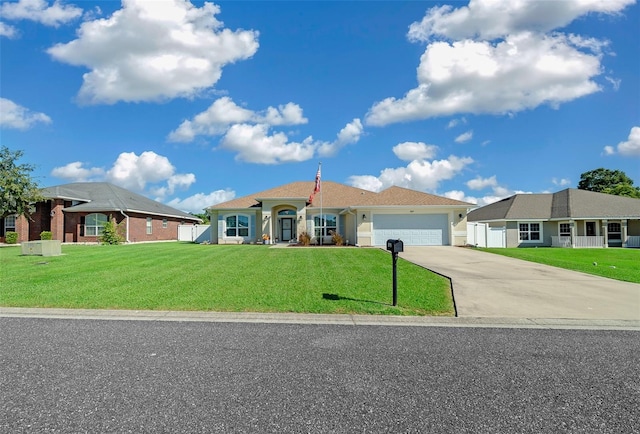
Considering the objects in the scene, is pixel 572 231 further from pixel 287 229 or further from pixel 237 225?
pixel 237 225

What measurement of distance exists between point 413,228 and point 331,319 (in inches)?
753

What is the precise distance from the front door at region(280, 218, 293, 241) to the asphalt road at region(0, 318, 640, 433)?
77.7 feet

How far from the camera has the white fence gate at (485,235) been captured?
85.3ft

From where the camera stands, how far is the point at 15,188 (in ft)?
82.8

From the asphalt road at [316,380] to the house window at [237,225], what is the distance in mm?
22868

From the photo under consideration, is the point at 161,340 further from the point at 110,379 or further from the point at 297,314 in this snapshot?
the point at 297,314

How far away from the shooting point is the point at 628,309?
7.53 m

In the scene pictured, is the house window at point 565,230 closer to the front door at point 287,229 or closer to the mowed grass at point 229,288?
the front door at point 287,229

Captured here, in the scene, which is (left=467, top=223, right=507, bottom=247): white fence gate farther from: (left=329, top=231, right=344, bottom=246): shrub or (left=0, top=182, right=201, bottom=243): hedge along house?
(left=0, top=182, right=201, bottom=243): hedge along house

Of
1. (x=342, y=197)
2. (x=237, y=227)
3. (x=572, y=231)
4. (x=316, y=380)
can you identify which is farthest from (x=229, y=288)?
(x=572, y=231)

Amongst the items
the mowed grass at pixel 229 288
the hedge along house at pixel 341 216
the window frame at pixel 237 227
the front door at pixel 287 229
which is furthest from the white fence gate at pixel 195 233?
the mowed grass at pixel 229 288

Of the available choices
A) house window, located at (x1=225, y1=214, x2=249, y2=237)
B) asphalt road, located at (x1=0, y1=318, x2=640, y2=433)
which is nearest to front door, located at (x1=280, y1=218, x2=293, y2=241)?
house window, located at (x1=225, y1=214, x2=249, y2=237)

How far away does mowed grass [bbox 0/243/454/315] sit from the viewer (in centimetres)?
761

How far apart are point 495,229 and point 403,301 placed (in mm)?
22960
